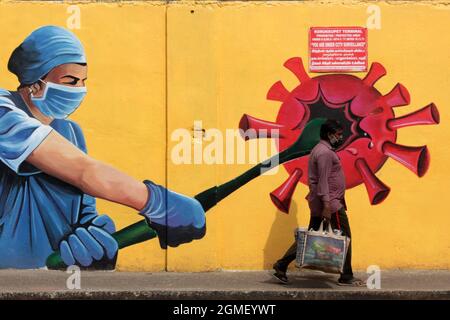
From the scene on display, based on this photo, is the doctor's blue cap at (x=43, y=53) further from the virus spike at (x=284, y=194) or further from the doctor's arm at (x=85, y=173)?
the virus spike at (x=284, y=194)

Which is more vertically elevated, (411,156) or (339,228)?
(411,156)

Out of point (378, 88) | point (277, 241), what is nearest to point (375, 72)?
point (378, 88)

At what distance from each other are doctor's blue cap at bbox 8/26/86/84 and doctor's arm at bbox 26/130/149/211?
71 centimetres

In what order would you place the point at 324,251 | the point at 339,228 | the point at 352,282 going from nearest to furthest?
the point at 324,251 < the point at 339,228 < the point at 352,282

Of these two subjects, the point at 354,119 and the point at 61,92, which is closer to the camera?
the point at 61,92

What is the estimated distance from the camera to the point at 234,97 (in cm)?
748

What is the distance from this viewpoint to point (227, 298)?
6539mm

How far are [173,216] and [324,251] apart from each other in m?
1.82

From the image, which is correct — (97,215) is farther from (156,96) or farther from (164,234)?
(156,96)

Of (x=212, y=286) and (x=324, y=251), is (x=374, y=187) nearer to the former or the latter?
(x=324, y=251)

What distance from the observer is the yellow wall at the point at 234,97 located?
24.3 ft

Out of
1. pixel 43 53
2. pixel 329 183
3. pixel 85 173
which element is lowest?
pixel 329 183

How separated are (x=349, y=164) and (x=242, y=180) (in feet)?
3.94
